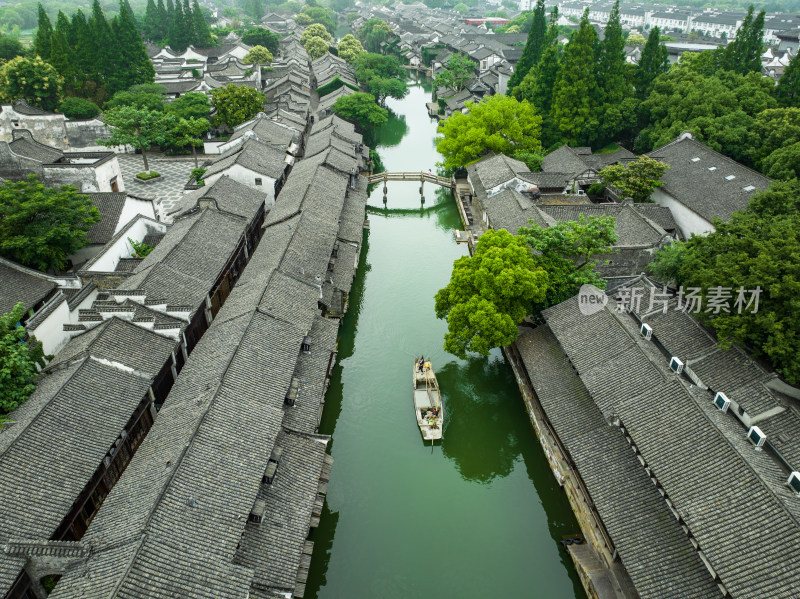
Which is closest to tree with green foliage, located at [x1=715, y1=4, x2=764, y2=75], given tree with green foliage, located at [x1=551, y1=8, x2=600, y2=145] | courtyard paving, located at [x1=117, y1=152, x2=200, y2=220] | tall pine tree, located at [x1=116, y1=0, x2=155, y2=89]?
tree with green foliage, located at [x1=551, y1=8, x2=600, y2=145]

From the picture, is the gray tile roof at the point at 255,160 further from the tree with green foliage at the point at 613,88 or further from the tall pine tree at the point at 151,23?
the tall pine tree at the point at 151,23

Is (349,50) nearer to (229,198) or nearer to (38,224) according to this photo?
(229,198)

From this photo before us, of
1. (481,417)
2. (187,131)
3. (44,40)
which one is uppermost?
(44,40)

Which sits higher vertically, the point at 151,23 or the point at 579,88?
the point at 579,88

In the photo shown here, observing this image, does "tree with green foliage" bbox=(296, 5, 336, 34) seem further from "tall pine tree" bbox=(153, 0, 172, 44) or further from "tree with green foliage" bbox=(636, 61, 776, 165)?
"tree with green foliage" bbox=(636, 61, 776, 165)

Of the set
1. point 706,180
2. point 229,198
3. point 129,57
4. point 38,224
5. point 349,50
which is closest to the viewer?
point 38,224

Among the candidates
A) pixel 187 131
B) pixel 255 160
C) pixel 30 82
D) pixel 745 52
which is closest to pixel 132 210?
pixel 255 160

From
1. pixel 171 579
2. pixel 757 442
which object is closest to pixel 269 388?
pixel 171 579
